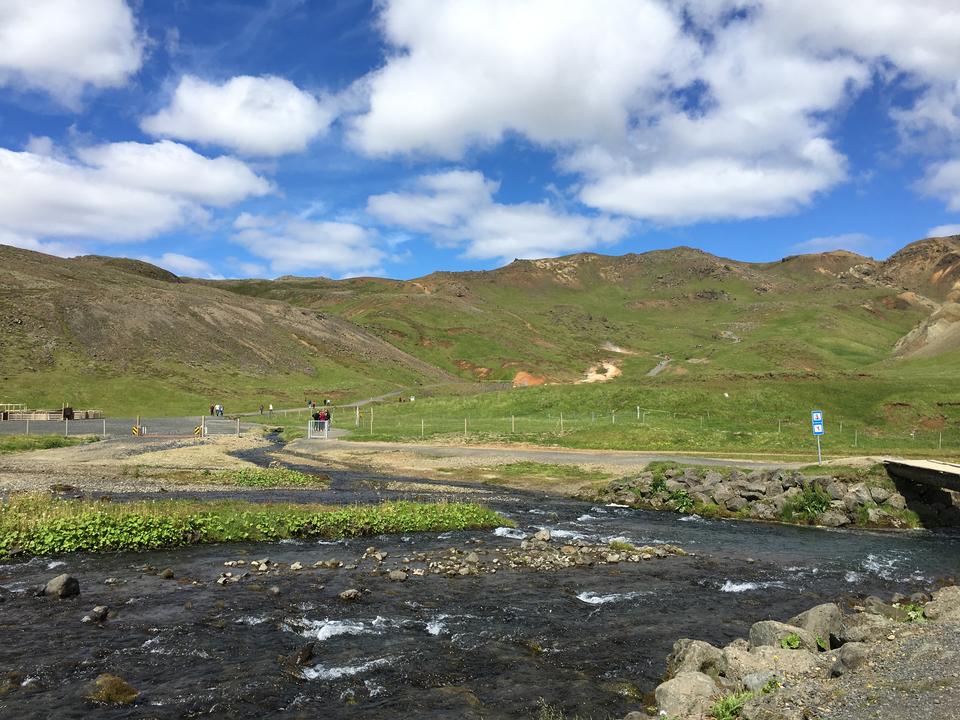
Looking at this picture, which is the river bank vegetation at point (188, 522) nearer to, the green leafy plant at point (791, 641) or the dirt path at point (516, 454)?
the green leafy plant at point (791, 641)

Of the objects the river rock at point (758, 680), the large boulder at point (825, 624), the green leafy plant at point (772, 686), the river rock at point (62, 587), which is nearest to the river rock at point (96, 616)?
the river rock at point (62, 587)

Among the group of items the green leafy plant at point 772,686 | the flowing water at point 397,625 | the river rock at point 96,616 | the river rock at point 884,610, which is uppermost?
the green leafy plant at point 772,686

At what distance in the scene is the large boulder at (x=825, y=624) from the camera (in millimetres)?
13656

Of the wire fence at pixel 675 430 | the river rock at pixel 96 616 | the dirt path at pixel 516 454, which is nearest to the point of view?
the river rock at pixel 96 616

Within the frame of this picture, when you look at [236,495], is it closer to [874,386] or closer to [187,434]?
[187,434]

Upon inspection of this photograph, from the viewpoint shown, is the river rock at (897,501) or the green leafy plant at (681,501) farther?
the green leafy plant at (681,501)

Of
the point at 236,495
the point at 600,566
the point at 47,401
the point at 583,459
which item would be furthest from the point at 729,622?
the point at 47,401

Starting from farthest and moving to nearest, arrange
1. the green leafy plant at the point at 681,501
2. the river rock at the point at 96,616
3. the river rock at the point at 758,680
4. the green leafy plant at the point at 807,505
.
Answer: the green leafy plant at the point at 681,501
the green leafy plant at the point at 807,505
the river rock at the point at 96,616
the river rock at the point at 758,680

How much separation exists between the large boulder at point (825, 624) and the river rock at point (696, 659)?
2515 millimetres

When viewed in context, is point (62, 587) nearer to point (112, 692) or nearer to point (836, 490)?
point (112, 692)

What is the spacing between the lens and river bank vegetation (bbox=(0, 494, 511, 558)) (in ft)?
76.7

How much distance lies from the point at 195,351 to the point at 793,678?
150 m

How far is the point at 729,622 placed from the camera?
17547 mm

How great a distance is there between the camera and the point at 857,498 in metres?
32.7
